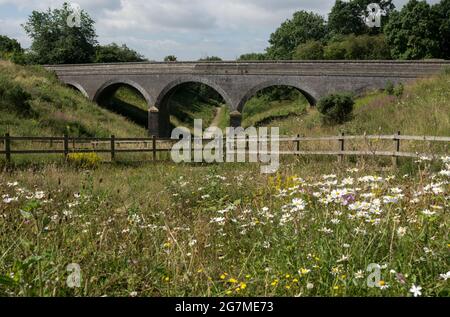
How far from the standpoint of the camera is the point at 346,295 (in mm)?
2596

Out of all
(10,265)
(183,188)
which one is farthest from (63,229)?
(183,188)

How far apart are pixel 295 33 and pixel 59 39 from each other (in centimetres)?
3317

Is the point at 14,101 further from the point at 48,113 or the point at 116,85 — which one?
the point at 116,85

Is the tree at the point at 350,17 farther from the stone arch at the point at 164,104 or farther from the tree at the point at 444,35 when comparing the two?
the stone arch at the point at 164,104

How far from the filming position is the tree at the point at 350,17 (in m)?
60.6

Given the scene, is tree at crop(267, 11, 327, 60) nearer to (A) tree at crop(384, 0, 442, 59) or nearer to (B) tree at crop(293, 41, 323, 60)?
(B) tree at crop(293, 41, 323, 60)

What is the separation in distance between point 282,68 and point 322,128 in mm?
11525

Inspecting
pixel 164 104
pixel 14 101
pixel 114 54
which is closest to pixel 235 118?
pixel 164 104

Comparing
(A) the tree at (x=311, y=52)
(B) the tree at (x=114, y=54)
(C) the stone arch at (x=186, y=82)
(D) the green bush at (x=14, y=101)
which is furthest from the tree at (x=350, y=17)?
(D) the green bush at (x=14, y=101)

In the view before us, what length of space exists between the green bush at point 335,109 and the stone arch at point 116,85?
18.5 metres

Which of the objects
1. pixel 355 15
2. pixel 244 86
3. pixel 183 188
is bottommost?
pixel 183 188

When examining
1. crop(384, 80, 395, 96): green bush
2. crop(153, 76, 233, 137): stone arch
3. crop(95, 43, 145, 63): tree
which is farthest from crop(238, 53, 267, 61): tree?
crop(384, 80, 395, 96): green bush

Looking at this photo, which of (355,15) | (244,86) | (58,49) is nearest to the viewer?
(244,86)

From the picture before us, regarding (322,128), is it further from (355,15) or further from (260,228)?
(355,15)
